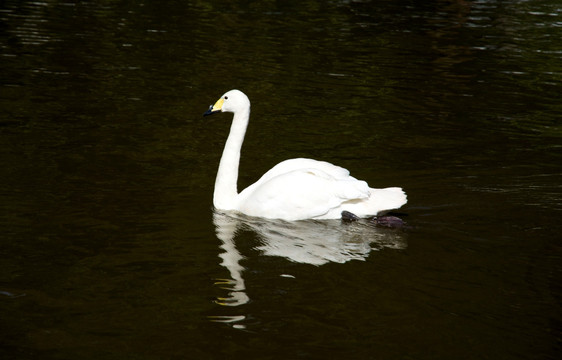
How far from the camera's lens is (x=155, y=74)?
17.5 meters

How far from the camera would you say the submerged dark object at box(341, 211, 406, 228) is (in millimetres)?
9406

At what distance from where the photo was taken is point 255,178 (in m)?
11.7

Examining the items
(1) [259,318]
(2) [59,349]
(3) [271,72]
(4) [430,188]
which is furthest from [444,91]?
(2) [59,349]

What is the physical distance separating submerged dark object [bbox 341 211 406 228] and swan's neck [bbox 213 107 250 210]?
1.36 meters

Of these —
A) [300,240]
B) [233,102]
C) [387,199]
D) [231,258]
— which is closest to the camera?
[231,258]

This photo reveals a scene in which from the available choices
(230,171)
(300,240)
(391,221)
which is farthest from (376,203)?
(230,171)

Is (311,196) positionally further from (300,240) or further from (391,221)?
(391,221)

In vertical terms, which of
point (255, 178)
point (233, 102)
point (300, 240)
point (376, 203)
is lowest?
point (255, 178)

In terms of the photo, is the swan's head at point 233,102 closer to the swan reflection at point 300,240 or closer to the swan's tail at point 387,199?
the swan reflection at point 300,240

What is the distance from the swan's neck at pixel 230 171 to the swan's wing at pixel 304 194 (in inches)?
21.3

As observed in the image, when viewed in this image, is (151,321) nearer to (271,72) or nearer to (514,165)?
(514,165)

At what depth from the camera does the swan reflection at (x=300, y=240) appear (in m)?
8.41

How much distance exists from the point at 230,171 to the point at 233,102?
0.88 metres

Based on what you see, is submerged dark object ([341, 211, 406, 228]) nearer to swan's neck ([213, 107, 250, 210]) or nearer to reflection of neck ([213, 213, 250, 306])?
reflection of neck ([213, 213, 250, 306])
